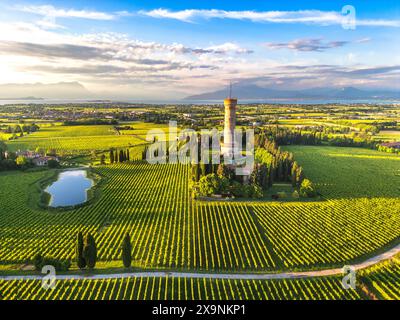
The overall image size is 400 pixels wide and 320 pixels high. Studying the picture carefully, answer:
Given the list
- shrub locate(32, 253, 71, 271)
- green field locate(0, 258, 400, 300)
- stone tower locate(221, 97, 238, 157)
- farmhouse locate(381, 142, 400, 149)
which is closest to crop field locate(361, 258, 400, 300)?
green field locate(0, 258, 400, 300)

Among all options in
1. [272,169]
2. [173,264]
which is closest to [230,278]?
[173,264]

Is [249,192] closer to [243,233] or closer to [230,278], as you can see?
[243,233]

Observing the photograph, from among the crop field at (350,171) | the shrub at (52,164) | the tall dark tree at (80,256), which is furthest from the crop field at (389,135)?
the tall dark tree at (80,256)

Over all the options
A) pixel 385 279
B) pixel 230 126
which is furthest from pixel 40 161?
pixel 385 279

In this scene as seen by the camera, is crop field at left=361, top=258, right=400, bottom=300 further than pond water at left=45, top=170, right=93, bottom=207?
No

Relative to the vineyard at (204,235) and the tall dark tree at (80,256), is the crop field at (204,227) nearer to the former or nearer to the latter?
the vineyard at (204,235)

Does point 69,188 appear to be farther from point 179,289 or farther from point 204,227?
point 179,289

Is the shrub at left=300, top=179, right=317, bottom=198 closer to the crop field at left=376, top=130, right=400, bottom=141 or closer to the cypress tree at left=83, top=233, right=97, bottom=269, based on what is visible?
the cypress tree at left=83, top=233, right=97, bottom=269
